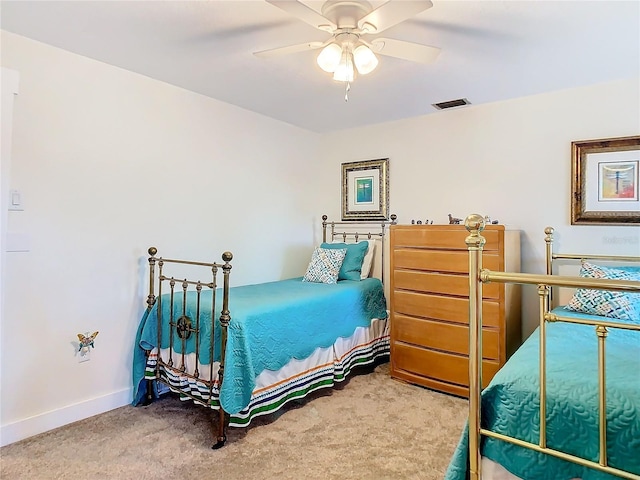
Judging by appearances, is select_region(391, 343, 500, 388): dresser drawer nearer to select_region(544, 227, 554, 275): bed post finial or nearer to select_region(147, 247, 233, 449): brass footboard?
select_region(544, 227, 554, 275): bed post finial

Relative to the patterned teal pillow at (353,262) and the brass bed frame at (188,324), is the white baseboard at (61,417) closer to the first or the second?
the brass bed frame at (188,324)

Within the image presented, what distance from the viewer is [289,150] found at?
4.02 m

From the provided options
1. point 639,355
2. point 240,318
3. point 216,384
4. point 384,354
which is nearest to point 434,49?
point 639,355

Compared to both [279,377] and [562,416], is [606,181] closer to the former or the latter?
[562,416]

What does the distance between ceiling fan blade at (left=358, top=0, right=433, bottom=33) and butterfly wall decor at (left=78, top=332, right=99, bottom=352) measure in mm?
2407

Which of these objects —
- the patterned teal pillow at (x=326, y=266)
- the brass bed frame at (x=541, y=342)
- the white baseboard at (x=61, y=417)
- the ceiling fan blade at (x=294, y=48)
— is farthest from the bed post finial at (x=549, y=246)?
the white baseboard at (x=61, y=417)

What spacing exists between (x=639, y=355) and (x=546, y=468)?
730mm

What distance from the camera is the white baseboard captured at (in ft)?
7.12

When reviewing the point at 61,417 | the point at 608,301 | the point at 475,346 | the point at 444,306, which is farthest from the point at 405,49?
the point at 61,417

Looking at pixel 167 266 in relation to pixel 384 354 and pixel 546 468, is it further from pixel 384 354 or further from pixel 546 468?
pixel 546 468

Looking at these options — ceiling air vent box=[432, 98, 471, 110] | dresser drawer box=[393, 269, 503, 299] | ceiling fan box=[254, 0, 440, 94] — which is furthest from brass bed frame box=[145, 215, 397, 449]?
ceiling air vent box=[432, 98, 471, 110]

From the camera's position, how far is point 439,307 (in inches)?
115

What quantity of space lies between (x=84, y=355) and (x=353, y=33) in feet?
8.09

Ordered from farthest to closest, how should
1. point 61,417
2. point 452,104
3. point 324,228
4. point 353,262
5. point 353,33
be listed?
1. point 324,228
2. point 353,262
3. point 452,104
4. point 61,417
5. point 353,33
